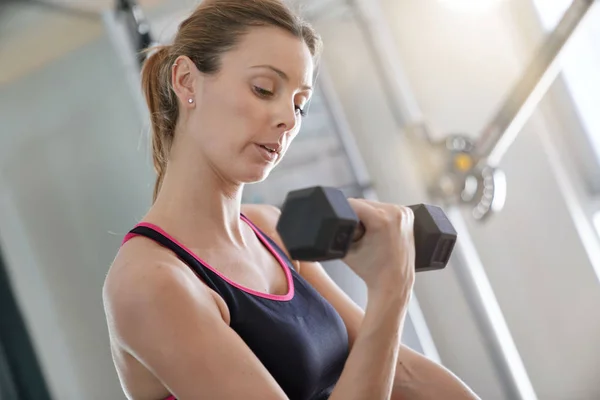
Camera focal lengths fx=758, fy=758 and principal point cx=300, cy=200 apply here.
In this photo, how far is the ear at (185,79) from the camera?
103 centimetres

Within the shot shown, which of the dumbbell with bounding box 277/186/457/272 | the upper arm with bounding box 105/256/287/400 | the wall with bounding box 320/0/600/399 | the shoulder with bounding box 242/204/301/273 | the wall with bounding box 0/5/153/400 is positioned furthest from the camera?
the wall with bounding box 320/0/600/399

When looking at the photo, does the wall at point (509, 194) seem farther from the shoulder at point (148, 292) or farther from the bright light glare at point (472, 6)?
the shoulder at point (148, 292)

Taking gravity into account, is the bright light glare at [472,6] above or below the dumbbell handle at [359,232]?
below

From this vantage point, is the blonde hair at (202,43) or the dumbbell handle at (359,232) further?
the blonde hair at (202,43)

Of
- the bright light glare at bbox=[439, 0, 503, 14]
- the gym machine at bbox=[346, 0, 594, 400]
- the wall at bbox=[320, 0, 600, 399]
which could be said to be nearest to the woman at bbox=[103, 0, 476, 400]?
the gym machine at bbox=[346, 0, 594, 400]

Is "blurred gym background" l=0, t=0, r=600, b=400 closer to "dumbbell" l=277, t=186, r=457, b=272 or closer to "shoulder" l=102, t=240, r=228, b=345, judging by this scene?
"shoulder" l=102, t=240, r=228, b=345

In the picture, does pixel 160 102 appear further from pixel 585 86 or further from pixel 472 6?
pixel 585 86

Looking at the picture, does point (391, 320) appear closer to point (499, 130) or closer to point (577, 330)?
point (499, 130)

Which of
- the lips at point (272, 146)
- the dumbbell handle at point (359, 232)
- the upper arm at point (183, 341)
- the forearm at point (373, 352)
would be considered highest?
the lips at point (272, 146)

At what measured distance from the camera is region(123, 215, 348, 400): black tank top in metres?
0.93

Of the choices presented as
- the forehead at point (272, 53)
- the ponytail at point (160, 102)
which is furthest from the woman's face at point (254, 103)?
the ponytail at point (160, 102)

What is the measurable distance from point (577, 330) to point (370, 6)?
3.89 feet

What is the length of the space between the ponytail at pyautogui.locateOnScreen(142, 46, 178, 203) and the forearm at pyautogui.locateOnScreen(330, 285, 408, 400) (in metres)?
0.42

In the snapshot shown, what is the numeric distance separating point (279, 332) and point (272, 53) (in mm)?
357
